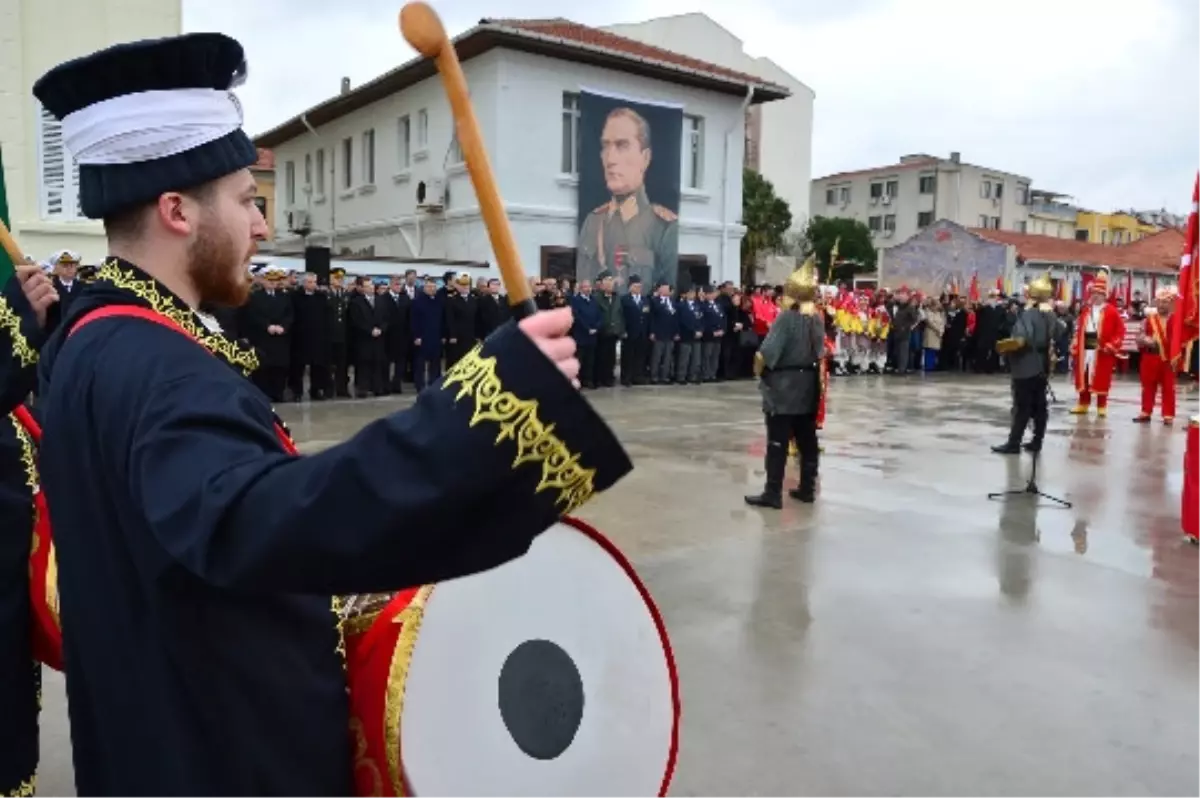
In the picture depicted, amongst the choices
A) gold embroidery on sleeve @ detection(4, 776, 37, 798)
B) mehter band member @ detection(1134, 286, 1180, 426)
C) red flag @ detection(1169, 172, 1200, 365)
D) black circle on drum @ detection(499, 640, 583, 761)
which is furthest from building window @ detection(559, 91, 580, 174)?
black circle on drum @ detection(499, 640, 583, 761)

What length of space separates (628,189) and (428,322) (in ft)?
30.3

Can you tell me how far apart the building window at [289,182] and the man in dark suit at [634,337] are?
747 inches

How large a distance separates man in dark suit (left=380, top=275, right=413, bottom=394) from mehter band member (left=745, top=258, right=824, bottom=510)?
8031 millimetres

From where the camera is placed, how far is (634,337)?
17391 mm

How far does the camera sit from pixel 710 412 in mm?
13664

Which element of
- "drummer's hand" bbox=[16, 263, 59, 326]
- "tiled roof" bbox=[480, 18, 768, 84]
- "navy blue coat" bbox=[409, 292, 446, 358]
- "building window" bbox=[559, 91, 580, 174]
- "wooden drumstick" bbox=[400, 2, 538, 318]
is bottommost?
"navy blue coat" bbox=[409, 292, 446, 358]

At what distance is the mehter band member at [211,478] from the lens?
41.2 inches

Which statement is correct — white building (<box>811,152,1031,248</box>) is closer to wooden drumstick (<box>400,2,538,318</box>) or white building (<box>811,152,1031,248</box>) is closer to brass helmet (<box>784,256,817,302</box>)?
brass helmet (<box>784,256,817,302</box>)

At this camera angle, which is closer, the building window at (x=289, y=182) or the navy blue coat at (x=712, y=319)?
the navy blue coat at (x=712, y=319)

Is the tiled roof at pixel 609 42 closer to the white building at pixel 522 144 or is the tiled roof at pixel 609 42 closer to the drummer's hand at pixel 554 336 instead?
the white building at pixel 522 144

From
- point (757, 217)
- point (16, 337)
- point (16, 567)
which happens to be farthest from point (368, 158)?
point (16, 567)

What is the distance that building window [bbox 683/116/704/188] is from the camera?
24266 millimetres

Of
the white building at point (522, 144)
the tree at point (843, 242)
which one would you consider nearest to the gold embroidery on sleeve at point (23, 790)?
the white building at point (522, 144)

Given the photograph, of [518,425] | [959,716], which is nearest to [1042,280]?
[959,716]
